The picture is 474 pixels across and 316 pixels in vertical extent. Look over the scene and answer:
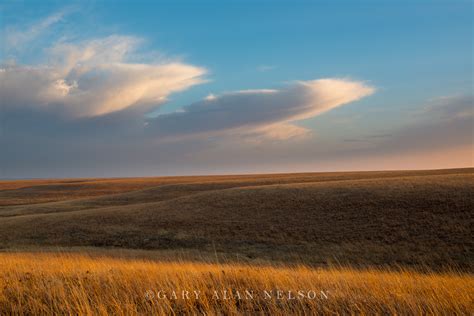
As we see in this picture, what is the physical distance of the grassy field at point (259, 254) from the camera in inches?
229

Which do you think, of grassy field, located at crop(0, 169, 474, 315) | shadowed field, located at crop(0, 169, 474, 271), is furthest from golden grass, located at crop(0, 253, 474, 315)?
shadowed field, located at crop(0, 169, 474, 271)

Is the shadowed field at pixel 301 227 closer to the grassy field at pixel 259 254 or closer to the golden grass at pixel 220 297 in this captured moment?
the grassy field at pixel 259 254

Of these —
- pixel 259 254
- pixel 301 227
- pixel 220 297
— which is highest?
pixel 220 297

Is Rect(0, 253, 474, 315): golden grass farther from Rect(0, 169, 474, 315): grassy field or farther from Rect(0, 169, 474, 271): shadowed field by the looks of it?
Rect(0, 169, 474, 271): shadowed field

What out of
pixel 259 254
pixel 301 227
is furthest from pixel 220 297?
pixel 301 227

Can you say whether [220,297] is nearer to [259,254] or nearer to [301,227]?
[259,254]

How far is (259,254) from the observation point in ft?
66.7

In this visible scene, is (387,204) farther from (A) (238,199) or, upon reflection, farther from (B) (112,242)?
(B) (112,242)

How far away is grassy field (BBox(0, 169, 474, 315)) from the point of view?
19.1ft

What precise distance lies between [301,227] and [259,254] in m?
6.01

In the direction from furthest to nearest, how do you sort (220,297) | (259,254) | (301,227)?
(301,227) < (259,254) < (220,297)

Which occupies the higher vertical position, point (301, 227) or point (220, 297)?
point (220, 297)

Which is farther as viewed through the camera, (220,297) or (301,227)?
(301,227)

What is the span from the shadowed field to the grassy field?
0.10 meters
